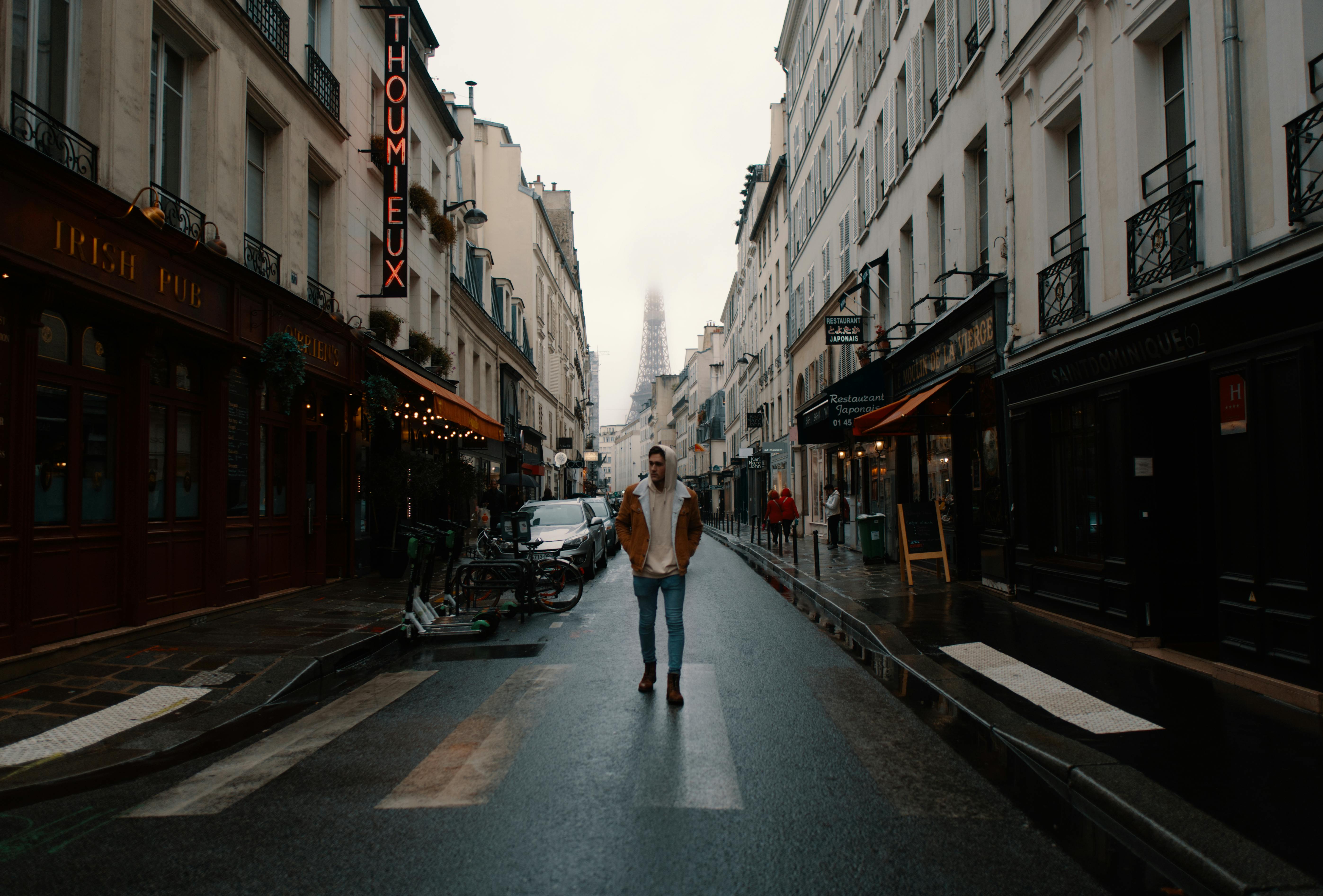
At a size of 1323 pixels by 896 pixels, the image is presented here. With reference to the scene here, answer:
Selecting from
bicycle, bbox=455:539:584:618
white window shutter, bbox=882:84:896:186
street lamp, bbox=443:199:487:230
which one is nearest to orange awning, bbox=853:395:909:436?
white window shutter, bbox=882:84:896:186

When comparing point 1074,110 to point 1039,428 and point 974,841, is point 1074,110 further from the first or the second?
point 974,841

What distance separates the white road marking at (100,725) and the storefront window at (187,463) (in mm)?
3527

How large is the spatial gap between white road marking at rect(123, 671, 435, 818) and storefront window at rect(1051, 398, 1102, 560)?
23.3 ft

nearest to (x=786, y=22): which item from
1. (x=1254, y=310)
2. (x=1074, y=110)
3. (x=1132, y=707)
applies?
(x=1074, y=110)

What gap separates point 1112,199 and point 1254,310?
123 inches

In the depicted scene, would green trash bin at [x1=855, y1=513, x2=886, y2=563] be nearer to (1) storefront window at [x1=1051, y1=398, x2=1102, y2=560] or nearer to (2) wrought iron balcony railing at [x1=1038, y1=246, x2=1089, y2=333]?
(1) storefront window at [x1=1051, y1=398, x2=1102, y2=560]

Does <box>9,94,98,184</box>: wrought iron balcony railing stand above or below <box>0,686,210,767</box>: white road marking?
above

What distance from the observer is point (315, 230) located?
43.9ft

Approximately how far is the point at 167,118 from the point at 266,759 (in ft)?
25.8

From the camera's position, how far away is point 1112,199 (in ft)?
28.3

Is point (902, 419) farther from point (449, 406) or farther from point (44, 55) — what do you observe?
point (44, 55)

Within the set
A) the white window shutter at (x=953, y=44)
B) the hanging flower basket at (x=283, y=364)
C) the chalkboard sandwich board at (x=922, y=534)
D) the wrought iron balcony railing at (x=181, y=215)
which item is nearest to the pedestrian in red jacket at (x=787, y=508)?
the chalkboard sandwich board at (x=922, y=534)

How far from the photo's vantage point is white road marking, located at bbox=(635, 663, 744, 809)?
3.94 meters

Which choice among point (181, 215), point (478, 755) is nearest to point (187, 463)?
point (181, 215)
